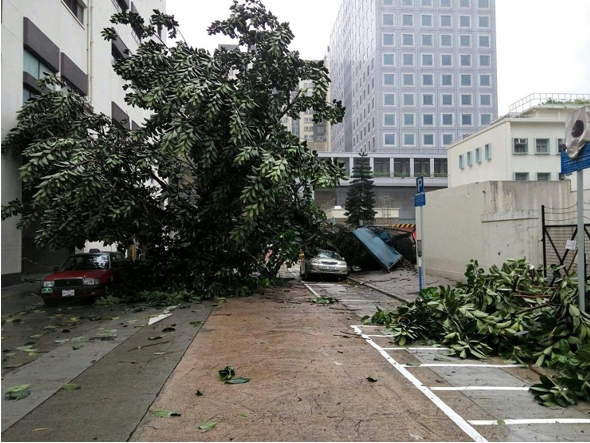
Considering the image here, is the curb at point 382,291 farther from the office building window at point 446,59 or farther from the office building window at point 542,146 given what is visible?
the office building window at point 446,59

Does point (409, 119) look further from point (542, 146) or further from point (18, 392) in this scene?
point (18, 392)

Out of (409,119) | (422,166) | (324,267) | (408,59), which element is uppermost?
(408,59)

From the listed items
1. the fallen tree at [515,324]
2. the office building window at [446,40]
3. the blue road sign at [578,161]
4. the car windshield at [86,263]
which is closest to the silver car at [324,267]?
the car windshield at [86,263]

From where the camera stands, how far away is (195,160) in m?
13.0

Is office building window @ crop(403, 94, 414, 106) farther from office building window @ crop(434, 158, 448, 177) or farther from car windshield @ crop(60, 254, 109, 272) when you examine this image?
car windshield @ crop(60, 254, 109, 272)

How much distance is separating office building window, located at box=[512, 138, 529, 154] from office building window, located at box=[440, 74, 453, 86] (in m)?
37.8

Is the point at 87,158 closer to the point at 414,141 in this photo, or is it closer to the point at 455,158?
the point at 455,158

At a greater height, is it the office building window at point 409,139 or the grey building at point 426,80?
the grey building at point 426,80

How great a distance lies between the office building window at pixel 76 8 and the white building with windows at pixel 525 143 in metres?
34.8

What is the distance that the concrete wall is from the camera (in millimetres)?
13167

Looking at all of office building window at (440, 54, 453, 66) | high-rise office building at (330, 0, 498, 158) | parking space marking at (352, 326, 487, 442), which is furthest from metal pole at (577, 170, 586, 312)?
office building window at (440, 54, 453, 66)

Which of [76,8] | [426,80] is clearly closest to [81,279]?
[76,8]

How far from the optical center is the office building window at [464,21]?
7669 cm

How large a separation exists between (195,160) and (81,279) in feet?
14.8
